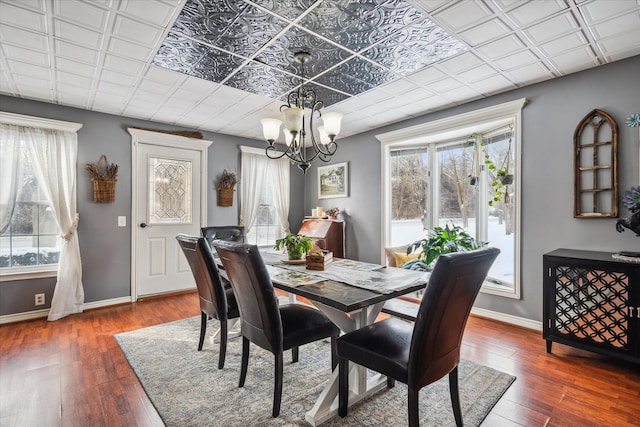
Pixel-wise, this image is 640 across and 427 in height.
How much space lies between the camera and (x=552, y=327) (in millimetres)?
2504

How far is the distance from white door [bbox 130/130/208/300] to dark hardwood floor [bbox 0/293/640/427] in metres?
1.12

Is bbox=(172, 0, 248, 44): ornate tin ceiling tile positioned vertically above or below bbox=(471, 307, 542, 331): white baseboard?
above

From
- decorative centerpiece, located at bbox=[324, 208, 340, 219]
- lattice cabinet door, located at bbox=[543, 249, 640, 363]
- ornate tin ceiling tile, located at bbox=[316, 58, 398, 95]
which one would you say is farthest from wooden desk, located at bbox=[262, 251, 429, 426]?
decorative centerpiece, located at bbox=[324, 208, 340, 219]

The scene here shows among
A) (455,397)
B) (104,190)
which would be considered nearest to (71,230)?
(104,190)

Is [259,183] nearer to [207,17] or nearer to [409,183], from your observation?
[409,183]

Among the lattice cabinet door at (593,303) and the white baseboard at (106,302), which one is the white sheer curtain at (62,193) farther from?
the lattice cabinet door at (593,303)

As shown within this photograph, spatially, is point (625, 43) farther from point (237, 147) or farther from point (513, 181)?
point (237, 147)

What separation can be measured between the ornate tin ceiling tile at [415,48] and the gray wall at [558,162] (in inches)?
46.9

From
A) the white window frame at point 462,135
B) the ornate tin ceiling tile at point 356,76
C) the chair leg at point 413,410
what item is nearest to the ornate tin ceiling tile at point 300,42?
the ornate tin ceiling tile at point 356,76

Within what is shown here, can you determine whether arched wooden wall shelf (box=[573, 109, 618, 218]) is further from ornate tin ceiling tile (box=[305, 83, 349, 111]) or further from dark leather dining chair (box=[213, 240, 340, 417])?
dark leather dining chair (box=[213, 240, 340, 417])

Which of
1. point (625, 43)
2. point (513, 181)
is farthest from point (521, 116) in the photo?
point (625, 43)

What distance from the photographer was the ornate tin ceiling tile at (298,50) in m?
2.17

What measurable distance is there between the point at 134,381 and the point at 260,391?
891 mm

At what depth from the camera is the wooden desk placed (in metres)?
1.61
